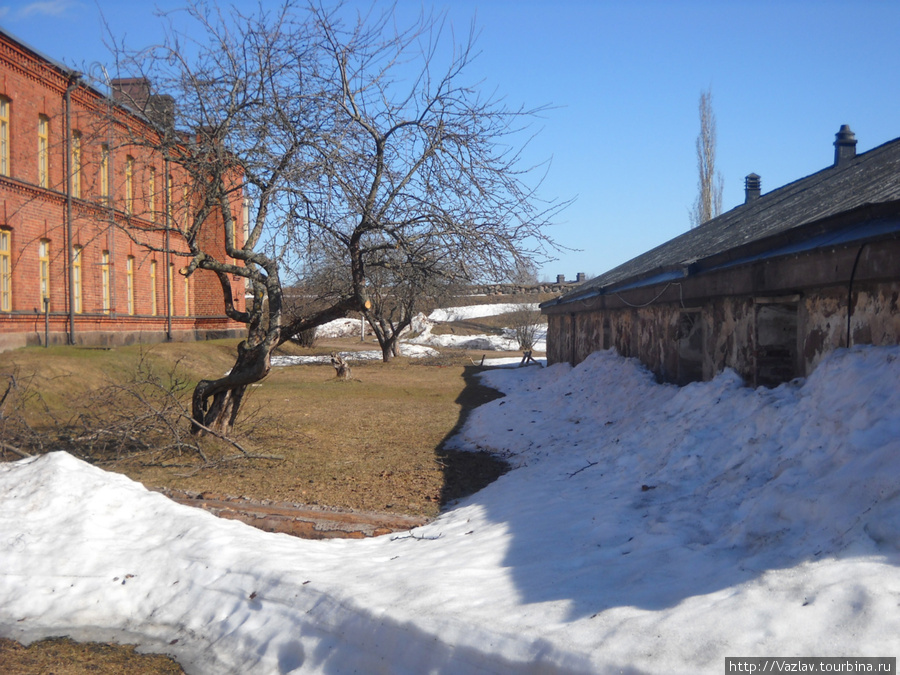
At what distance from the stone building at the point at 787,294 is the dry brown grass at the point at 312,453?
10.2 feet

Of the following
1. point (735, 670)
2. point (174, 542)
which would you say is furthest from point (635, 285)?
point (735, 670)

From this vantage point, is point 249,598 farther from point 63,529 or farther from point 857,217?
point 857,217

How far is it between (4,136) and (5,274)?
3359mm

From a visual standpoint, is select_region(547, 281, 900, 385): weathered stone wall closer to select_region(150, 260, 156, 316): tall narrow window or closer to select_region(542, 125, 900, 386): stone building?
select_region(542, 125, 900, 386): stone building

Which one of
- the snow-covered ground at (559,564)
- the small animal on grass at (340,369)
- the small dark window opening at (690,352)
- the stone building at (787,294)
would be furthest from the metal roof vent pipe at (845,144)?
the small animal on grass at (340,369)

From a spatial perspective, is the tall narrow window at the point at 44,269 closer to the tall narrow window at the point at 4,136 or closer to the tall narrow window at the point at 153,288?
the tall narrow window at the point at 4,136

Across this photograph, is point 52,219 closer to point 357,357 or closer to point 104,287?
point 104,287

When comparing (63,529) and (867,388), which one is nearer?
(867,388)

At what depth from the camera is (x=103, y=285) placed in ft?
69.2

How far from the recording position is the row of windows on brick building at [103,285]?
17.4 meters

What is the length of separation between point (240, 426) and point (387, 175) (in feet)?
14.9

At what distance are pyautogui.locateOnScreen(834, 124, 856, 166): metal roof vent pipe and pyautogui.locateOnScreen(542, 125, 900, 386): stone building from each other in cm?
377

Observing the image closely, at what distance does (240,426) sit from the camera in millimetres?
10758

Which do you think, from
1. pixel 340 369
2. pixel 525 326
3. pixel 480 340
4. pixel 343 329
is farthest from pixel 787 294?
pixel 343 329
